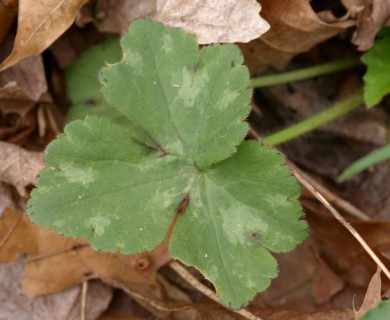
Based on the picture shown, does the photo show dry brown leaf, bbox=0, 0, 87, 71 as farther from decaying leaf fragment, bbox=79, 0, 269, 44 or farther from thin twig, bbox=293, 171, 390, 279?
thin twig, bbox=293, 171, 390, 279

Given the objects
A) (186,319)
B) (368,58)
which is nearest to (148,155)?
(186,319)

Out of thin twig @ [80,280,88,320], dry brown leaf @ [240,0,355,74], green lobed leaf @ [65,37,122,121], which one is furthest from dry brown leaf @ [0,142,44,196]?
dry brown leaf @ [240,0,355,74]

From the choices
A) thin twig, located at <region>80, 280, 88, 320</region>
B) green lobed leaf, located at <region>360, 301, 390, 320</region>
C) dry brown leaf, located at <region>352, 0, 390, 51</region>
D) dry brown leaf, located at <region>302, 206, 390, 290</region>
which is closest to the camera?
green lobed leaf, located at <region>360, 301, 390, 320</region>

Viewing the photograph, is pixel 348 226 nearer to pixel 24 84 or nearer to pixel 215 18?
pixel 215 18

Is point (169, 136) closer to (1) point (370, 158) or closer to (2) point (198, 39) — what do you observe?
(2) point (198, 39)

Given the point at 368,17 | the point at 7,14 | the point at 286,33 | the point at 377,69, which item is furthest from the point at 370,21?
the point at 7,14
